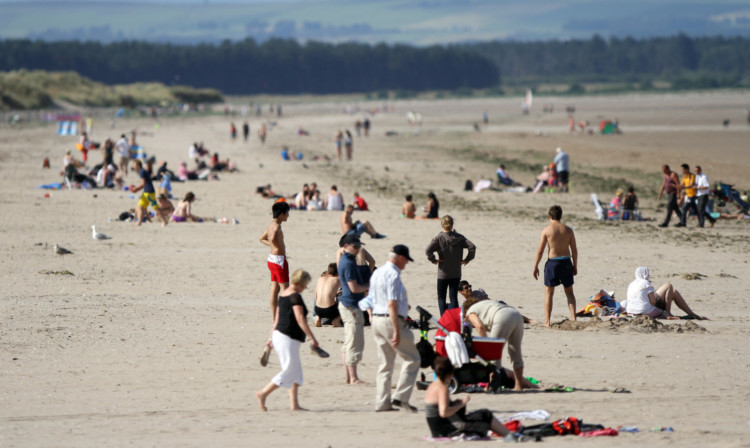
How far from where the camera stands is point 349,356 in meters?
9.12

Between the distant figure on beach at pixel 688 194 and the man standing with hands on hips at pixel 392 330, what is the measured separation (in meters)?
12.7

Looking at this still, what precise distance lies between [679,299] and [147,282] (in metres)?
7.20

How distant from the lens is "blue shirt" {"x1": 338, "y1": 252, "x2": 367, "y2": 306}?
30.0ft

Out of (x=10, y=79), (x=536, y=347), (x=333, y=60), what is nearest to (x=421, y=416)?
(x=536, y=347)

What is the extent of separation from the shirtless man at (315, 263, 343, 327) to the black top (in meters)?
3.10

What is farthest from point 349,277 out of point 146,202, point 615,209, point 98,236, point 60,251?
point 615,209

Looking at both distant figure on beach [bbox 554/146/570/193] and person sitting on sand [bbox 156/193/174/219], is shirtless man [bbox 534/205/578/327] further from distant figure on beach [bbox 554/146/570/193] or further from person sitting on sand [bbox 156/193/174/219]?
distant figure on beach [bbox 554/146/570/193]

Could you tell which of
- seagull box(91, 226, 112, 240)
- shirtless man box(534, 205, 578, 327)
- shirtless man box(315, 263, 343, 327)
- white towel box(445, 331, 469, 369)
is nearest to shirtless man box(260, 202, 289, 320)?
shirtless man box(315, 263, 343, 327)

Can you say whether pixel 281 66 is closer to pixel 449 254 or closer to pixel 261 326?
pixel 261 326

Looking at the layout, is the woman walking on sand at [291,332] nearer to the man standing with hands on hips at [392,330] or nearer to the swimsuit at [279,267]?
the man standing with hands on hips at [392,330]

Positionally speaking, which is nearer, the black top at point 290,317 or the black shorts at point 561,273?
the black top at point 290,317

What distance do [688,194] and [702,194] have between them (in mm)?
262

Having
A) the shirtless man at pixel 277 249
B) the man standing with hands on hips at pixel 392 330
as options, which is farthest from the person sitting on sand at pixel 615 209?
the man standing with hands on hips at pixel 392 330

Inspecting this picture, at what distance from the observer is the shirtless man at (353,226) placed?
16.1m
